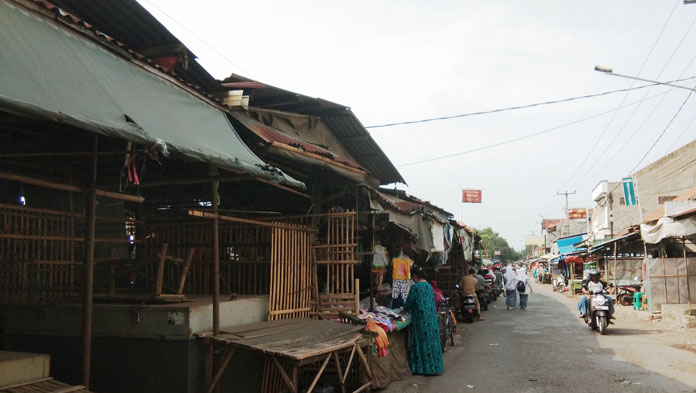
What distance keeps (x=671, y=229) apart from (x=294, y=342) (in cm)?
1314

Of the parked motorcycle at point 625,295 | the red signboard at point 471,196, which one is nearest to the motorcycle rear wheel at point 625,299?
the parked motorcycle at point 625,295

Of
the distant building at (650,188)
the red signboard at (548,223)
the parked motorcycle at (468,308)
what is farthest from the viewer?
the red signboard at (548,223)

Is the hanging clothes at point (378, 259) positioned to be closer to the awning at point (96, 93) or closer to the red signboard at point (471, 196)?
the awning at point (96, 93)

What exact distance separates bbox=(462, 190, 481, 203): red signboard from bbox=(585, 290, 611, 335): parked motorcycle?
107 ft

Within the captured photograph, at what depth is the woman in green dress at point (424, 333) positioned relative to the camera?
28.7ft

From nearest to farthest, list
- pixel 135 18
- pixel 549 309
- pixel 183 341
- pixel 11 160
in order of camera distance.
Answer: pixel 183 341
pixel 11 160
pixel 135 18
pixel 549 309

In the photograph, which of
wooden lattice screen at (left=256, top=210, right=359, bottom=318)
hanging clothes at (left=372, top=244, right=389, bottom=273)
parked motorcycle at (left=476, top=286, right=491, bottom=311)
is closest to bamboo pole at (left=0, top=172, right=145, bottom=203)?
wooden lattice screen at (left=256, top=210, right=359, bottom=318)

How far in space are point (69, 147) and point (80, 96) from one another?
2.05 m

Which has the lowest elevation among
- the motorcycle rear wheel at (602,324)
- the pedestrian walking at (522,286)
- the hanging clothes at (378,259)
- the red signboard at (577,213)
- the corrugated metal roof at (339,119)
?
the motorcycle rear wheel at (602,324)

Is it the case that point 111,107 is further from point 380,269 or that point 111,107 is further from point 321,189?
point 380,269

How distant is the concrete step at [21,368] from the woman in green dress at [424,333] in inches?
234

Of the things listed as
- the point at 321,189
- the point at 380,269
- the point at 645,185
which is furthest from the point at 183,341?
the point at 645,185

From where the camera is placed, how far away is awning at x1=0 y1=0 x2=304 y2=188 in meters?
3.40

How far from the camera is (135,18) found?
22.5 feet
